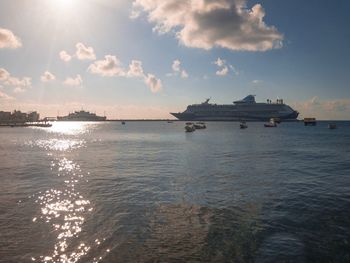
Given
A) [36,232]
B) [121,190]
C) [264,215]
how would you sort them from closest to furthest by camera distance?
[36,232] < [264,215] < [121,190]

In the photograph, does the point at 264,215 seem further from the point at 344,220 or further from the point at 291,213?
the point at 344,220

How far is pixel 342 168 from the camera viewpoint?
35375mm

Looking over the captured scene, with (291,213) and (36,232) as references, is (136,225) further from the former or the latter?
(291,213)

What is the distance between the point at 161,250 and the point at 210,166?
2518cm

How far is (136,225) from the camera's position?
15.9 m

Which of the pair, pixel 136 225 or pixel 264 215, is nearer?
pixel 136 225

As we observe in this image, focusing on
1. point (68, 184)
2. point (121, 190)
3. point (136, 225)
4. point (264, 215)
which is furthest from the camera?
point (68, 184)

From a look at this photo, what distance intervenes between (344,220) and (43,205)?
1685 centimetres

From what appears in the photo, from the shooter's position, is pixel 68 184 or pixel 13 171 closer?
pixel 68 184


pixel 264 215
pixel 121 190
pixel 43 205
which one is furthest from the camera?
pixel 121 190

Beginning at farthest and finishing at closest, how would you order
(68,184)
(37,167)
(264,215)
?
1. (37,167)
2. (68,184)
3. (264,215)

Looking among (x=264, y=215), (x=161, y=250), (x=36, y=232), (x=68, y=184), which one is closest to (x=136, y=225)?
(x=161, y=250)

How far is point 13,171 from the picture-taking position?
111ft

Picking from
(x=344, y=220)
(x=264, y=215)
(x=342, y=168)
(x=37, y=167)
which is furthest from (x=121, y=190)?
(x=342, y=168)
